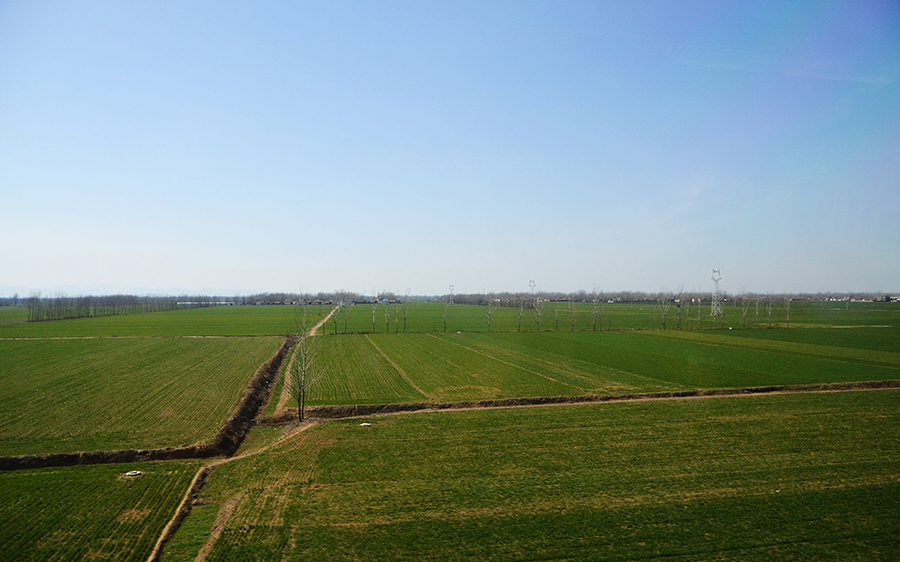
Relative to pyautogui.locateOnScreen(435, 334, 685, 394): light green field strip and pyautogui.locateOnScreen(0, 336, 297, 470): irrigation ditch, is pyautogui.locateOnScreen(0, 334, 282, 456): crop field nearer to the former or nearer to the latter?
pyautogui.locateOnScreen(0, 336, 297, 470): irrigation ditch

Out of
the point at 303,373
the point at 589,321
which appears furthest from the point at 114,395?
the point at 589,321

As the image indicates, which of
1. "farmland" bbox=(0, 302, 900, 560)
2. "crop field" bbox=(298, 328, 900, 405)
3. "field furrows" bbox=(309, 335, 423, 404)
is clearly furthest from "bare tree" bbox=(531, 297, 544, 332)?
"farmland" bbox=(0, 302, 900, 560)

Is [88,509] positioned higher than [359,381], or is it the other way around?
[359,381]

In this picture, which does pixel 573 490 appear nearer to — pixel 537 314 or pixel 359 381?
pixel 359 381

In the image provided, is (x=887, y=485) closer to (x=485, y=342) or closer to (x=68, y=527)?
(x=68, y=527)

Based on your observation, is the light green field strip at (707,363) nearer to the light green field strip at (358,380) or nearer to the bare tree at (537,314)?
the bare tree at (537,314)

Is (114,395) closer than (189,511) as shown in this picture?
No

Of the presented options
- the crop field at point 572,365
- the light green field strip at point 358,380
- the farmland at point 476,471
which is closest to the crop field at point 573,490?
the farmland at point 476,471
